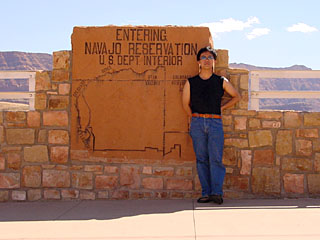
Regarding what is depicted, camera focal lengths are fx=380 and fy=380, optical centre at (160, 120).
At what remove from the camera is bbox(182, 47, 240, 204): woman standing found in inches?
190

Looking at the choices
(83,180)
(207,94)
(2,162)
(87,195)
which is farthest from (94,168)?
(207,94)

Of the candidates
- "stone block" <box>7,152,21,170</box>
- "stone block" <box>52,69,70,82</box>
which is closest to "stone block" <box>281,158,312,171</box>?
"stone block" <box>52,69,70,82</box>

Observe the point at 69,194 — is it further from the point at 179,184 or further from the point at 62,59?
the point at 62,59

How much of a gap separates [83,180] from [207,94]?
207cm

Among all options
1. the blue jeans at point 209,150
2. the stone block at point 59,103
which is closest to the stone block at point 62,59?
the stone block at point 59,103

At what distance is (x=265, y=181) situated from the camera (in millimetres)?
5176

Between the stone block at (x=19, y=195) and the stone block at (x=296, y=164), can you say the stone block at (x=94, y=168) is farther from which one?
the stone block at (x=296, y=164)

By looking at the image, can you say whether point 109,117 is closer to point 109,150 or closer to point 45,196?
point 109,150

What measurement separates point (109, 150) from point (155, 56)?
1457 millimetres

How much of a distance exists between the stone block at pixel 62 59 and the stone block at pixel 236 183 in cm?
272

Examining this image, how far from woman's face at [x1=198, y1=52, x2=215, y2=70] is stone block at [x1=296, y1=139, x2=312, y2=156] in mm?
1625

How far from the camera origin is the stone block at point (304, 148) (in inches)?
204

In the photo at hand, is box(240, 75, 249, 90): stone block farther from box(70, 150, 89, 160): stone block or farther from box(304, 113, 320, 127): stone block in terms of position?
box(70, 150, 89, 160): stone block

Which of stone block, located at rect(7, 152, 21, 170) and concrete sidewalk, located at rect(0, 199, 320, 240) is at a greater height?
stone block, located at rect(7, 152, 21, 170)
